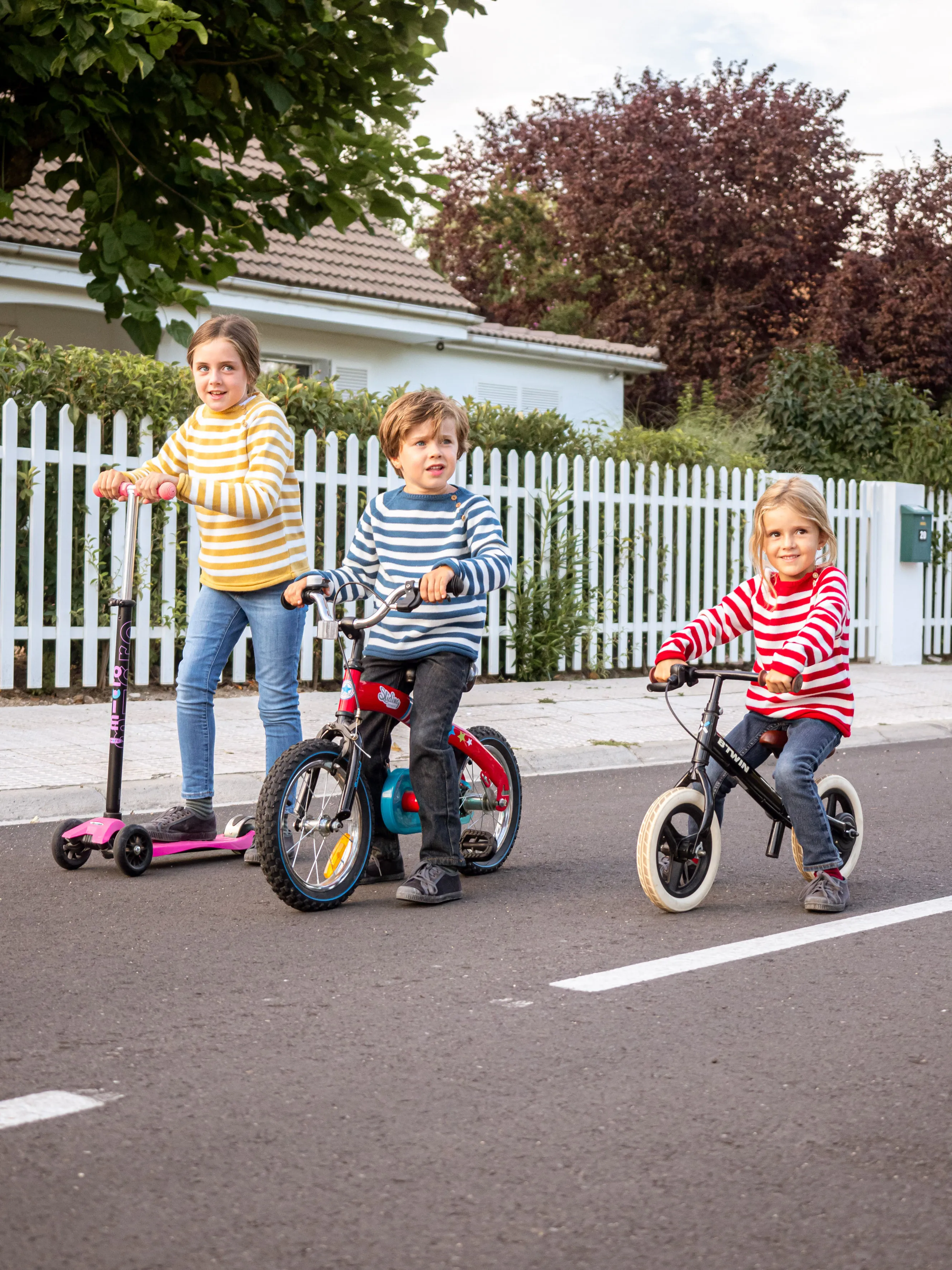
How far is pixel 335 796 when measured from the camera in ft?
16.0

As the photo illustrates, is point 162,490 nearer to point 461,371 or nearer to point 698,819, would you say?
point 698,819

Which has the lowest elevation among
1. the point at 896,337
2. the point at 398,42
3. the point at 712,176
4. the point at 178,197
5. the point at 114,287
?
the point at 114,287

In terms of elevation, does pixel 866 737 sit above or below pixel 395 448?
below

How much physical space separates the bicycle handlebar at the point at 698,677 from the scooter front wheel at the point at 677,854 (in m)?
0.34

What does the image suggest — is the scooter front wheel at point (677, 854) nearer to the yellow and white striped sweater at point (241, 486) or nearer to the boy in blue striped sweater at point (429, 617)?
the boy in blue striped sweater at point (429, 617)

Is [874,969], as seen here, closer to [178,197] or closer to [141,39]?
[141,39]

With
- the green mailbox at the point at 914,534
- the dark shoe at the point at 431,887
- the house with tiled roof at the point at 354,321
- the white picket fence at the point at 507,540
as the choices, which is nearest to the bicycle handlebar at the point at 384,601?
the dark shoe at the point at 431,887

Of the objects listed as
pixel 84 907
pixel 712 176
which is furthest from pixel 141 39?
pixel 712 176

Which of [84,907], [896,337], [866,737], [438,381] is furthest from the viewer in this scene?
[896,337]

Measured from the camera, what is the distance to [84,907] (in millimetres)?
4859

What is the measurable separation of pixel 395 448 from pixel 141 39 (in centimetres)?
308

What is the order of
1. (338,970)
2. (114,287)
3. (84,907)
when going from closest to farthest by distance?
1. (338,970)
2. (84,907)
3. (114,287)

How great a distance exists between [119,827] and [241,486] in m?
1.28

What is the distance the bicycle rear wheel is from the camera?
5.26m
